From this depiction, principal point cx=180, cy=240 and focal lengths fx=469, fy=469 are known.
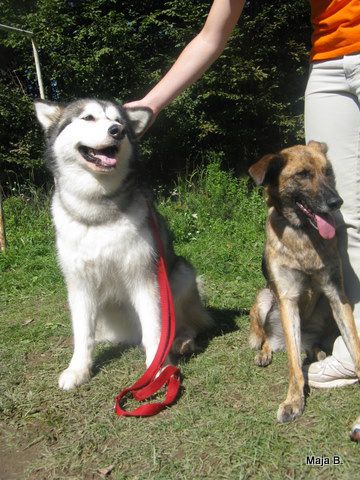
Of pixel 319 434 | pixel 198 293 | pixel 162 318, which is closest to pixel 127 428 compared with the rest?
pixel 162 318

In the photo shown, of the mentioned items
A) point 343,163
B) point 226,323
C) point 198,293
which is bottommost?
point 226,323

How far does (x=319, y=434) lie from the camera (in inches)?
90.4

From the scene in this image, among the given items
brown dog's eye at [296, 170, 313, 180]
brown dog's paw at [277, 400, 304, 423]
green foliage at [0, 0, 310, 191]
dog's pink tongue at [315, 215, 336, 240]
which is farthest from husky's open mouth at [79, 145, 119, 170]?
green foliage at [0, 0, 310, 191]

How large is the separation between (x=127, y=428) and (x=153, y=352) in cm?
58

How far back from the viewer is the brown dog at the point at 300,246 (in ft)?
8.70

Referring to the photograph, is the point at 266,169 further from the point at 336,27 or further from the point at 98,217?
the point at 98,217

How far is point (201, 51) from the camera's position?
2.92 metres

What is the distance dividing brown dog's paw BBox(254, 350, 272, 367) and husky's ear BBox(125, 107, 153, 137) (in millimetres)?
1679

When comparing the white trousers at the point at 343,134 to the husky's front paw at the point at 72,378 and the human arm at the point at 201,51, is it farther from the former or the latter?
the husky's front paw at the point at 72,378

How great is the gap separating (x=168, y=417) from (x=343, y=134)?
1858 mm

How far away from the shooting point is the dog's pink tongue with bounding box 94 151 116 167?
2812mm

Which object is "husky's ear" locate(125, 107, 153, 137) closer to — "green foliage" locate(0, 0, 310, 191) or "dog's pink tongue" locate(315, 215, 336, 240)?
"dog's pink tongue" locate(315, 215, 336, 240)

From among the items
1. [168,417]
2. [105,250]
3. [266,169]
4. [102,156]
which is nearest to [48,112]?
[102,156]

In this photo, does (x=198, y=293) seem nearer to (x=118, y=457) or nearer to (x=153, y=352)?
(x=153, y=352)
